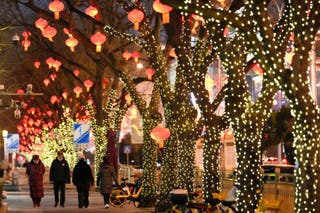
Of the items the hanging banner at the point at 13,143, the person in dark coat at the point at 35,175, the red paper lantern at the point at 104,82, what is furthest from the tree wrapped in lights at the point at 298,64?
the hanging banner at the point at 13,143

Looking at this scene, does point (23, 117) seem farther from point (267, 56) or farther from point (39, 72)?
point (267, 56)

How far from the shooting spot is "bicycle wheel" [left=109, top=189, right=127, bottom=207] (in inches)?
1100

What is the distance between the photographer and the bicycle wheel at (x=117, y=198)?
2794 centimetres

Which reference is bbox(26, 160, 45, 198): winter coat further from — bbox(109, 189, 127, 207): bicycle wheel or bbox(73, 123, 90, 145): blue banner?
bbox(73, 123, 90, 145): blue banner

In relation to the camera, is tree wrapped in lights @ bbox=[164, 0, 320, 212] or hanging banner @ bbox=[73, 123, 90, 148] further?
hanging banner @ bbox=[73, 123, 90, 148]

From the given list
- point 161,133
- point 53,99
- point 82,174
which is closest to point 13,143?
point 53,99

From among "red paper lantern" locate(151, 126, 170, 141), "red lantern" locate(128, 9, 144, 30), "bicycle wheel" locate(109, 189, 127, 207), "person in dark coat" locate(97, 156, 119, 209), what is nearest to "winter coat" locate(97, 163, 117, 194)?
"person in dark coat" locate(97, 156, 119, 209)

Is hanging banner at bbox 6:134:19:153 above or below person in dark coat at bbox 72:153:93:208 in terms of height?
above

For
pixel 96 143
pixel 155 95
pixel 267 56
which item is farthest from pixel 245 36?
pixel 96 143

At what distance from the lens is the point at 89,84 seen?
3453cm

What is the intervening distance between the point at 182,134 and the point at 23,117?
48588 millimetres

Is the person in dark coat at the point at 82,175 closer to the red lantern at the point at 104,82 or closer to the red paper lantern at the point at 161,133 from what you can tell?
the red paper lantern at the point at 161,133

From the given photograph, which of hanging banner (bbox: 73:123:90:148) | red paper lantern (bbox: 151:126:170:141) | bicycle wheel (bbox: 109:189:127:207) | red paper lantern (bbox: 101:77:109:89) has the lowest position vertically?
bicycle wheel (bbox: 109:189:127:207)

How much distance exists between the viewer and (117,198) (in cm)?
2797
